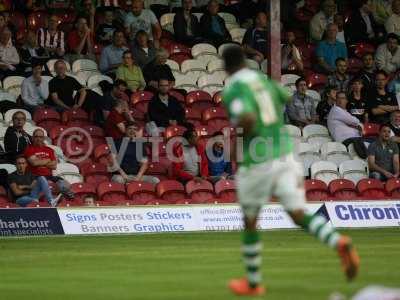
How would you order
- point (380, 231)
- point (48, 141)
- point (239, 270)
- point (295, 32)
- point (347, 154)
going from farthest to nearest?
point (295, 32) → point (347, 154) → point (48, 141) → point (380, 231) → point (239, 270)

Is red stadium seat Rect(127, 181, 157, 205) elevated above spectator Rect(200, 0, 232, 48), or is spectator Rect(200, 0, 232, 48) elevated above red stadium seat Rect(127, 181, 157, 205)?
spectator Rect(200, 0, 232, 48)

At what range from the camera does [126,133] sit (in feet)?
74.3

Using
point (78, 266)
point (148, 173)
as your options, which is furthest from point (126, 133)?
point (78, 266)

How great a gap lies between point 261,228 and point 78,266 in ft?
26.9

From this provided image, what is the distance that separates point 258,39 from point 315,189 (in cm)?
431

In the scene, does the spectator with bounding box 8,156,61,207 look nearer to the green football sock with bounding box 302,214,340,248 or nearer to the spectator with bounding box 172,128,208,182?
the spectator with bounding box 172,128,208,182

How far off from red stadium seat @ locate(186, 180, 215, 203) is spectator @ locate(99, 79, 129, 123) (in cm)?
225

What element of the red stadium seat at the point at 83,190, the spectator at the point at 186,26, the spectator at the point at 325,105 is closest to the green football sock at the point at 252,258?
the red stadium seat at the point at 83,190

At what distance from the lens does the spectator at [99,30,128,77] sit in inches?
957

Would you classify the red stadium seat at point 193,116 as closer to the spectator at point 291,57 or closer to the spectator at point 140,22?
the spectator at point 140,22

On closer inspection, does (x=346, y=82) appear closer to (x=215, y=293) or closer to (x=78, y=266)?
(x=78, y=266)

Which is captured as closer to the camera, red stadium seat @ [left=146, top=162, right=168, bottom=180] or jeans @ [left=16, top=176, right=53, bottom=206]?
jeans @ [left=16, top=176, right=53, bottom=206]

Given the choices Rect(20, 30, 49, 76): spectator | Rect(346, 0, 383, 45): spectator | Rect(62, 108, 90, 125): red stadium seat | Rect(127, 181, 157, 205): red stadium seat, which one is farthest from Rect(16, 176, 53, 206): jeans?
Rect(346, 0, 383, 45): spectator

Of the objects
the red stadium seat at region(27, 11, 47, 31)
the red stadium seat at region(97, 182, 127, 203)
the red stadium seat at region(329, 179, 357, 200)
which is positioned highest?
the red stadium seat at region(27, 11, 47, 31)
